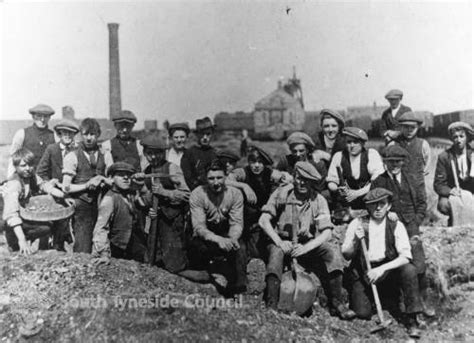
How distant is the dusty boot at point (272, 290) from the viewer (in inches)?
193

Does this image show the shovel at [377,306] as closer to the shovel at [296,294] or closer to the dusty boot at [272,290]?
the shovel at [296,294]

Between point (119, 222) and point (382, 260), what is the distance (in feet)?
10.2

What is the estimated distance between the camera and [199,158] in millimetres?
6410

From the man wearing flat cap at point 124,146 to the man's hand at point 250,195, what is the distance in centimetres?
149

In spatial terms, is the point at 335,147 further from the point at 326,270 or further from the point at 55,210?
the point at 55,210

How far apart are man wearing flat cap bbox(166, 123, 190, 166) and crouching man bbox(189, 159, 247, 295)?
50.0 inches

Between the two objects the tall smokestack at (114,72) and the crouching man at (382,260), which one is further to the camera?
the tall smokestack at (114,72)

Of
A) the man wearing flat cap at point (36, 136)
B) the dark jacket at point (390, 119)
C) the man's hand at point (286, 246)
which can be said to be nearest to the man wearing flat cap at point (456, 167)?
the dark jacket at point (390, 119)

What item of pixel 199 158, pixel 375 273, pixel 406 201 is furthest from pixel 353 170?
pixel 199 158

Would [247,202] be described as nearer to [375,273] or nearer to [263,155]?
[263,155]

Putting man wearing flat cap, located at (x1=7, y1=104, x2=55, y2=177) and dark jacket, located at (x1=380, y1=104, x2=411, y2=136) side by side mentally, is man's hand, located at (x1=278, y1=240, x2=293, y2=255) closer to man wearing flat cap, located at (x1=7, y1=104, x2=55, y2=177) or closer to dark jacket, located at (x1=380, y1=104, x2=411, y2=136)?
dark jacket, located at (x1=380, y1=104, x2=411, y2=136)

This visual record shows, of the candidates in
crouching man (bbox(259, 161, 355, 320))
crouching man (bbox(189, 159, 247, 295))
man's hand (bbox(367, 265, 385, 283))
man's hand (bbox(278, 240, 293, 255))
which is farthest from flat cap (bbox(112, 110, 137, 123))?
man's hand (bbox(367, 265, 385, 283))

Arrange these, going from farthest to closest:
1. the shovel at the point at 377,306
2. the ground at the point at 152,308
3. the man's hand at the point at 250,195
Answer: the man's hand at the point at 250,195 < the shovel at the point at 377,306 < the ground at the point at 152,308

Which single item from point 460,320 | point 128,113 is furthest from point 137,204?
point 460,320
